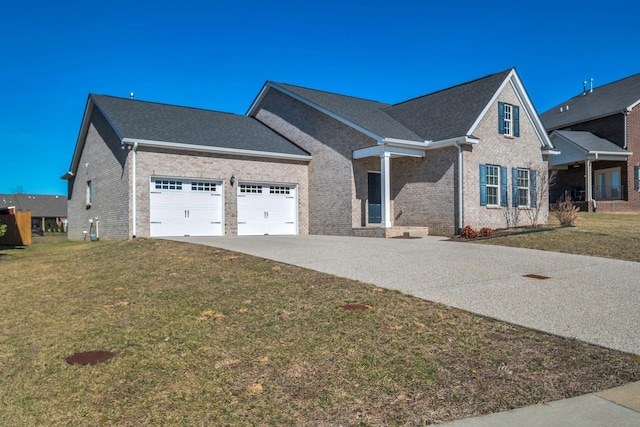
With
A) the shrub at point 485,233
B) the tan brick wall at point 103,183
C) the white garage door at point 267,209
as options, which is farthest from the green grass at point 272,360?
the white garage door at point 267,209

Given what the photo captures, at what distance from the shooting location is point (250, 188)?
20.0 metres

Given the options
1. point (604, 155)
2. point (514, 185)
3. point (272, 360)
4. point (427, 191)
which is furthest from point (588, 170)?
point (272, 360)

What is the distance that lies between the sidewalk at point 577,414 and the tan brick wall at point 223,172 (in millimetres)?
15469

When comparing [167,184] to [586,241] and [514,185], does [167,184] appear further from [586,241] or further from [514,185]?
[586,241]

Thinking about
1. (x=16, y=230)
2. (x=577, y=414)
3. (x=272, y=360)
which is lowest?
(x=577, y=414)

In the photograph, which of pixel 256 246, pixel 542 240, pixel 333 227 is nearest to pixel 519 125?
pixel 542 240

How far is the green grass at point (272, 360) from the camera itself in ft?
13.9

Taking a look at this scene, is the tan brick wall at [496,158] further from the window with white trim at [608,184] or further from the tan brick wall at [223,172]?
the window with white trim at [608,184]

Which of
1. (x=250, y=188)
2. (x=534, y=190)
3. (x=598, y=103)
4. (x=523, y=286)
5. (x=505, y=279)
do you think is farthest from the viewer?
(x=598, y=103)

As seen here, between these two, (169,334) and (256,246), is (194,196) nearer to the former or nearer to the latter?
(256,246)

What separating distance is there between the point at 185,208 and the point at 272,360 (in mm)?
13968

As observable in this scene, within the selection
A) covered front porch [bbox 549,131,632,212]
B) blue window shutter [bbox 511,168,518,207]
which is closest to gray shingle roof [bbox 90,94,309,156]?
blue window shutter [bbox 511,168,518,207]

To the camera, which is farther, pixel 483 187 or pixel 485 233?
pixel 483 187

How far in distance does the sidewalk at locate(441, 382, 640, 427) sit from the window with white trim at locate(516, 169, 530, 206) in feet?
56.9
